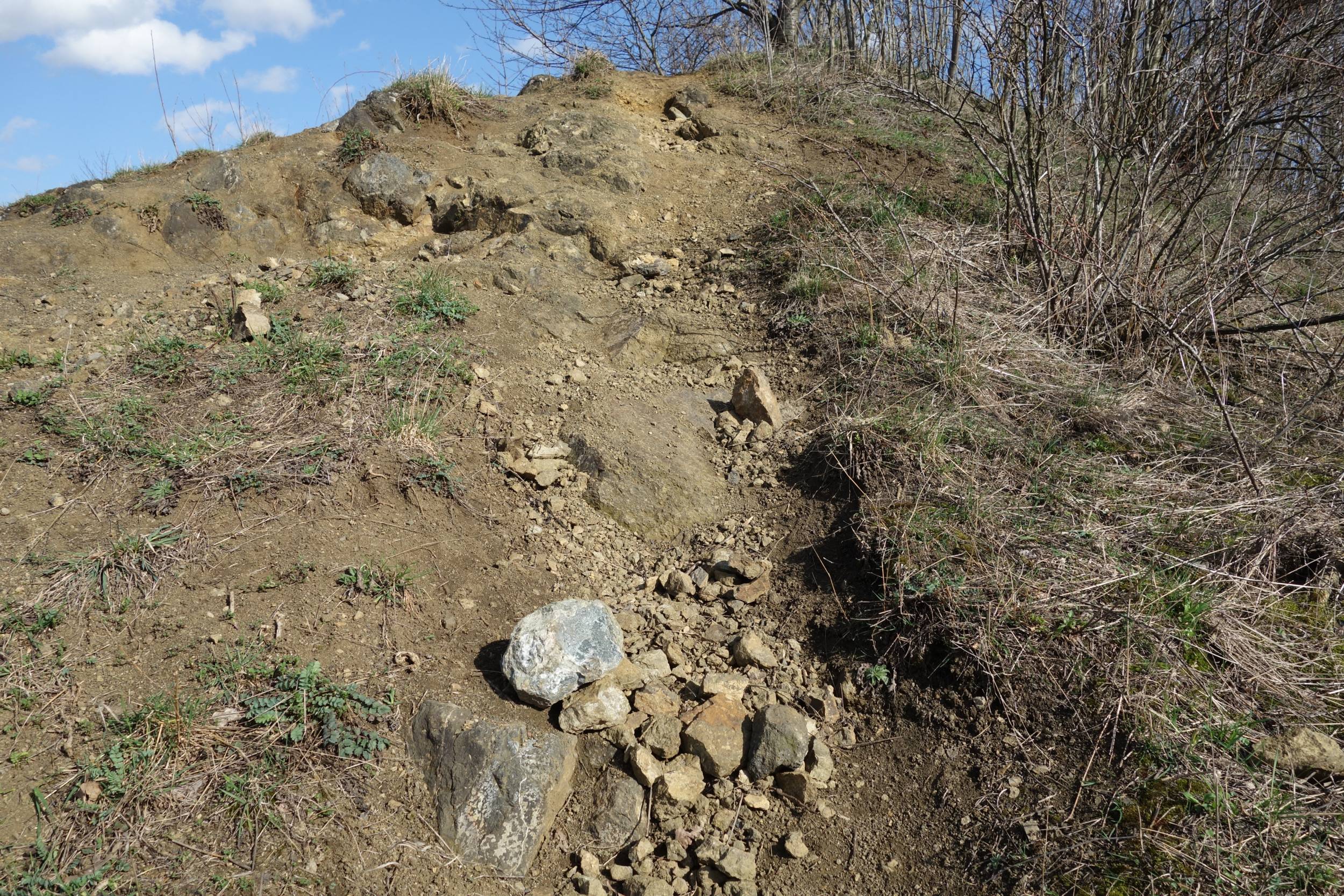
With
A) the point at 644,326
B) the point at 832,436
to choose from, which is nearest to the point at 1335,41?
the point at 832,436

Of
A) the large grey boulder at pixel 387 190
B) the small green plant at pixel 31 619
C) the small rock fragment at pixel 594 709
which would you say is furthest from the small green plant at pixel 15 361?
the small rock fragment at pixel 594 709

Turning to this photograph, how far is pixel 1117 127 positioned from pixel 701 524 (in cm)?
314

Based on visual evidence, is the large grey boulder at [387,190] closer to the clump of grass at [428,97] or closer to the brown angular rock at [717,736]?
the clump of grass at [428,97]

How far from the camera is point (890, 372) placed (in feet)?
13.3

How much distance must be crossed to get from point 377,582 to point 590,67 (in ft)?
19.7

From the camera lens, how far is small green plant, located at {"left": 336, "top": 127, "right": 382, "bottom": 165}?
5797 mm

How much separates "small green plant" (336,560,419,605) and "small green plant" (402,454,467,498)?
45cm

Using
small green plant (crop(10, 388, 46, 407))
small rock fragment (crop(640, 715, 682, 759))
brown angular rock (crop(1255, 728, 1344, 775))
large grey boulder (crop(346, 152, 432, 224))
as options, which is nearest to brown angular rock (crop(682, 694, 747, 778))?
small rock fragment (crop(640, 715, 682, 759))

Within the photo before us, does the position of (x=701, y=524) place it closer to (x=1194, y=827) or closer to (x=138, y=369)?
(x=1194, y=827)

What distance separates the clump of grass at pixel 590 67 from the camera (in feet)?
24.4

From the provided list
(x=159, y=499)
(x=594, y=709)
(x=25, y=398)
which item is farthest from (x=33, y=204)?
(x=594, y=709)

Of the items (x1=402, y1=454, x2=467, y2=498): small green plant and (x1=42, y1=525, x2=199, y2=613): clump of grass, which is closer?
(x1=42, y1=525, x2=199, y2=613): clump of grass

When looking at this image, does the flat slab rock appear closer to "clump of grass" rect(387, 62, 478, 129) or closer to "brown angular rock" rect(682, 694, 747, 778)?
"brown angular rock" rect(682, 694, 747, 778)

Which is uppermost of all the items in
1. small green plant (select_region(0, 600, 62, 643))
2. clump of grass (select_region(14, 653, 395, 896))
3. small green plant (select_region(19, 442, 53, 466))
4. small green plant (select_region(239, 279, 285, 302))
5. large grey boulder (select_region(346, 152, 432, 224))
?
large grey boulder (select_region(346, 152, 432, 224))
